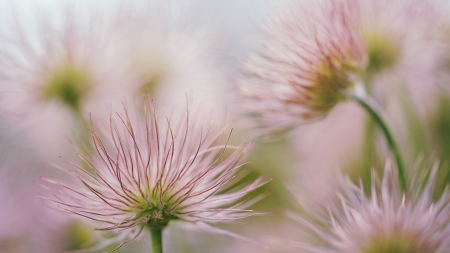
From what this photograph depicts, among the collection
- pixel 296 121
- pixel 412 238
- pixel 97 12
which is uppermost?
pixel 97 12

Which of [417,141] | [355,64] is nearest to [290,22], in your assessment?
[355,64]

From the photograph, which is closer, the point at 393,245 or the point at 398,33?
the point at 393,245

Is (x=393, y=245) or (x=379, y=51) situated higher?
(x=379, y=51)

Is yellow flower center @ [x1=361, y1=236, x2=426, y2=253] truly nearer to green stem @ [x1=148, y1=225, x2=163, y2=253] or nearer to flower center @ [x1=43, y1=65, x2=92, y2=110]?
green stem @ [x1=148, y1=225, x2=163, y2=253]

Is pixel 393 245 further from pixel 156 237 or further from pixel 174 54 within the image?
pixel 174 54

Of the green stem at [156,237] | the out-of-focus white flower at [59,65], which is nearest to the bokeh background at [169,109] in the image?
the out-of-focus white flower at [59,65]

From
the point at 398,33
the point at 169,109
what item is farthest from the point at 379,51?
the point at 169,109

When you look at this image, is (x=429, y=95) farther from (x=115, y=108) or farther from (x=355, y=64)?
(x=115, y=108)
